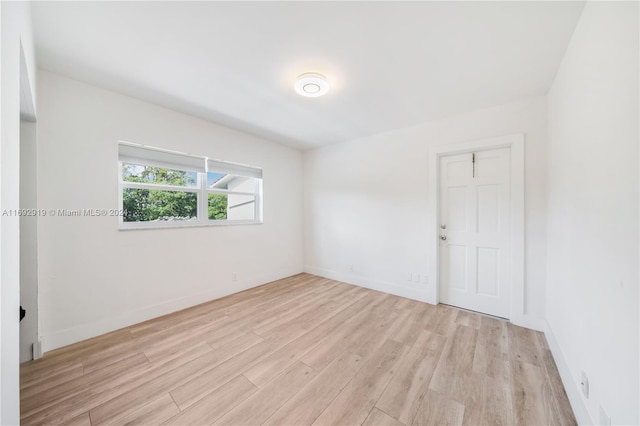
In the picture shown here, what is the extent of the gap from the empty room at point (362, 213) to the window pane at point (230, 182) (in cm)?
4

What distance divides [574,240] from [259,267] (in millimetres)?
3726

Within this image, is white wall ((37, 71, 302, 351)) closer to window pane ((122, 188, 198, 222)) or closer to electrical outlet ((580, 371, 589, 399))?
window pane ((122, 188, 198, 222))

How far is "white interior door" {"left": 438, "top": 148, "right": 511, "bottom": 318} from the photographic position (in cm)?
278

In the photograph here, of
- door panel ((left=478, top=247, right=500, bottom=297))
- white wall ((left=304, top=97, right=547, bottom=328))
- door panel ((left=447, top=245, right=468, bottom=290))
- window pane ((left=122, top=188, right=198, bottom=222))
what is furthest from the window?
door panel ((left=478, top=247, right=500, bottom=297))

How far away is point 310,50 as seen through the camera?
183 cm

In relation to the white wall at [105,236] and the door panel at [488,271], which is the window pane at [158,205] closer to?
the white wall at [105,236]

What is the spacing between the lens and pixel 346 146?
163 inches

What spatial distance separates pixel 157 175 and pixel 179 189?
290 millimetres

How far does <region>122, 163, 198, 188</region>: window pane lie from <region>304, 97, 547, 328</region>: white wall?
219 centimetres

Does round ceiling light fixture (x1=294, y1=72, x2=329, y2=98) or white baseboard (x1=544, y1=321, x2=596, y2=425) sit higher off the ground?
round ceiling light fixture (x1=294, y1=72, x2=329, y2=98)

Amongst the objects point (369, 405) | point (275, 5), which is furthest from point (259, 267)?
point (275, 5)

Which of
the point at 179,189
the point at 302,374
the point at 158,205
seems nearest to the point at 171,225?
the point at 158,205

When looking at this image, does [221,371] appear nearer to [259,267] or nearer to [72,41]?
[259,267]

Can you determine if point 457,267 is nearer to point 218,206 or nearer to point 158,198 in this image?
point 218,206
